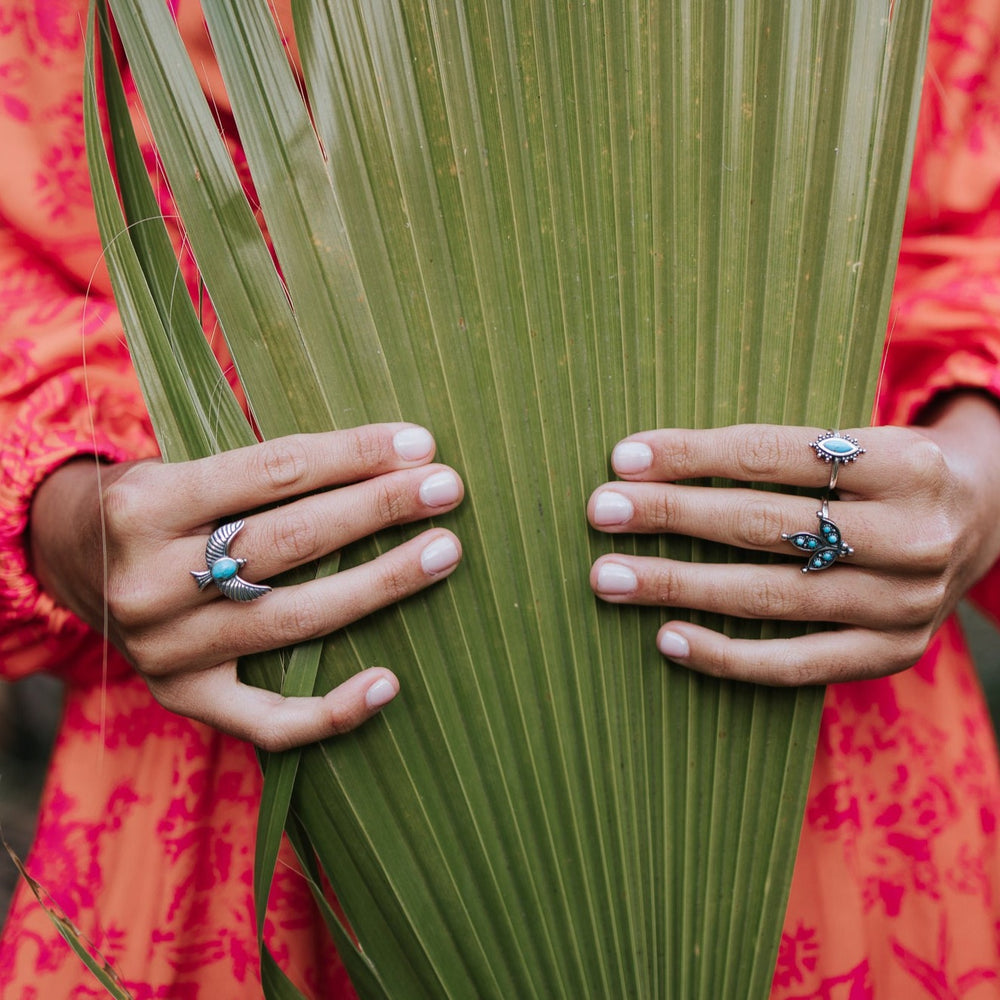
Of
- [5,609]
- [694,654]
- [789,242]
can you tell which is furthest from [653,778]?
[5,609]

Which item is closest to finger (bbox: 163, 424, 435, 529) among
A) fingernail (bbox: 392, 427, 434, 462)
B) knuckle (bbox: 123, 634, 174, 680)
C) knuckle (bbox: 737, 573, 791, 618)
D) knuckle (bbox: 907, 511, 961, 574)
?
fingernail (bbox: 392, 427, 434, 462)

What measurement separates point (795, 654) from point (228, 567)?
1.23 feet

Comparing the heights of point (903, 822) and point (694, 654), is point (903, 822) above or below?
below

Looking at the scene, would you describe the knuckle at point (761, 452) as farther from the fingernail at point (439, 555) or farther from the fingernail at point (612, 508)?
the fingernail at point (439, 555)

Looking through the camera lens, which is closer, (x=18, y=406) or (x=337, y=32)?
(x=337, y=32)

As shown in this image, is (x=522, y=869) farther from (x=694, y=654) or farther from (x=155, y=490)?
(x=155, y=490)

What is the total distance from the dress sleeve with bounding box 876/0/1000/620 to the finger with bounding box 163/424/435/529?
0.50m

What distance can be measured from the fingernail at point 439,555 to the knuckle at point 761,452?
0.61 feet

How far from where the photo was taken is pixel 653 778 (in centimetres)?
47

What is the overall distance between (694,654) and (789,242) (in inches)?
10.4

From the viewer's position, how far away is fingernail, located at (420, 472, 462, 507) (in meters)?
0.45

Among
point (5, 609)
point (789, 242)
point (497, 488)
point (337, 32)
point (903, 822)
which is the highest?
point (337, 32)

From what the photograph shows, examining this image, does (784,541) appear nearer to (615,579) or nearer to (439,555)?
(615,579)

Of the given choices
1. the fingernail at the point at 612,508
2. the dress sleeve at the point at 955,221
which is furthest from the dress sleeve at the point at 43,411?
the dress sleeve at the point at 955,221
